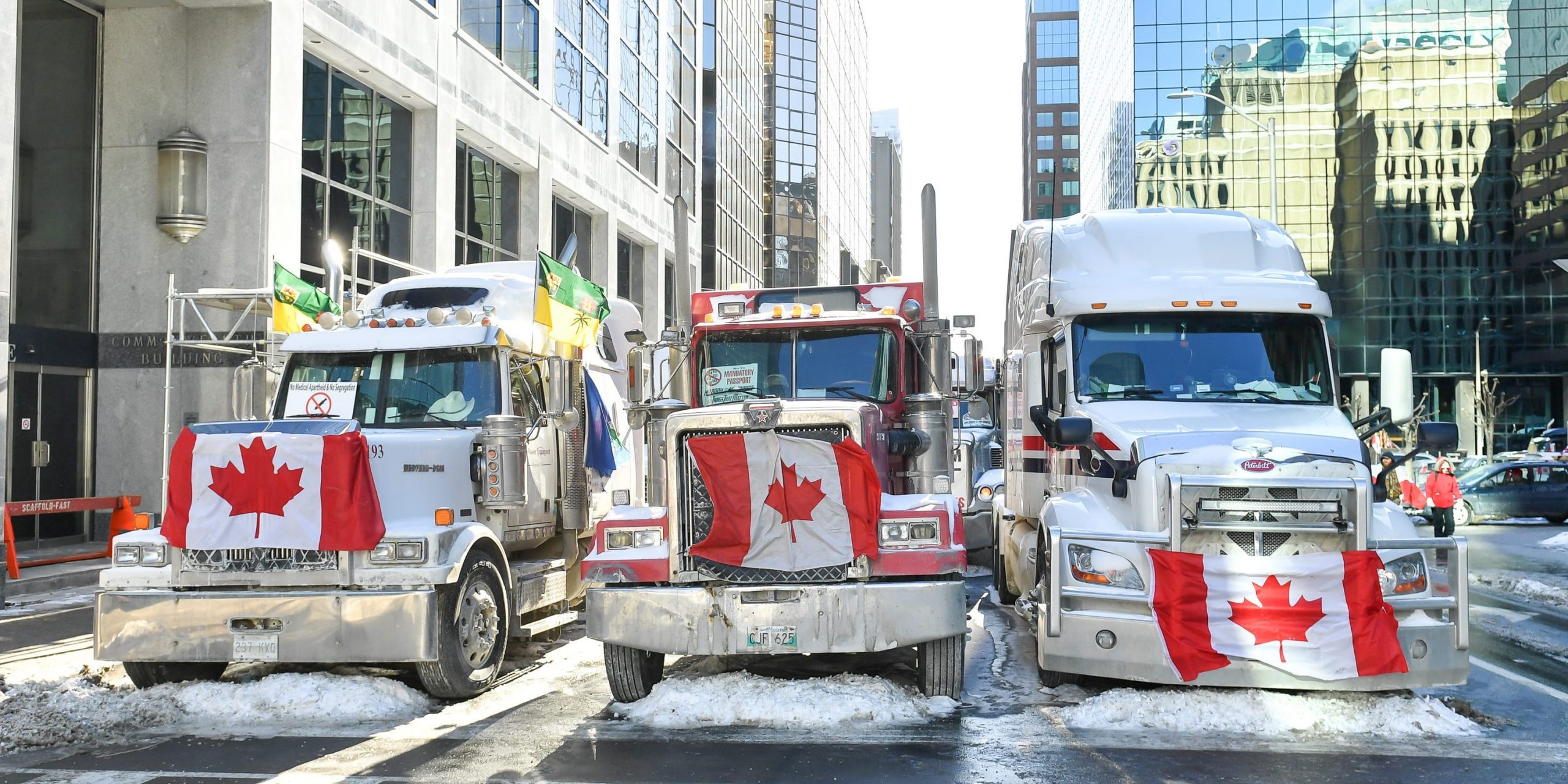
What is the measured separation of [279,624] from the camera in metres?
8.09

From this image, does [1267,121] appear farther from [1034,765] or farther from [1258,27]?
[1034,765]

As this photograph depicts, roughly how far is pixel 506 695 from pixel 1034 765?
13.0 ft

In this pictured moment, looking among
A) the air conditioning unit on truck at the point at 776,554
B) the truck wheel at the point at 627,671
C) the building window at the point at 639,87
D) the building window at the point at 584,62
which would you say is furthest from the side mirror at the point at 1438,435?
the building window at the point at 639,87

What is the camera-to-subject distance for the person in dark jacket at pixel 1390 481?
910 centimetres

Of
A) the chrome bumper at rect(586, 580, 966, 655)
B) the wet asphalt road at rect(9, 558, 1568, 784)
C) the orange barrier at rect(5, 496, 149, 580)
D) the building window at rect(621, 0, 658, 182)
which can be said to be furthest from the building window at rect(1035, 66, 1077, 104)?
the chrome bumper at rect(586, 580, 966, 655)

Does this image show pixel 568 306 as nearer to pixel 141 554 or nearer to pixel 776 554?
pixel 141 554

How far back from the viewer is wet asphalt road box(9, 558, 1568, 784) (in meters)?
6.50

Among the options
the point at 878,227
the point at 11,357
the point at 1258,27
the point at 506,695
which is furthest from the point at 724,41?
the point at 878,227

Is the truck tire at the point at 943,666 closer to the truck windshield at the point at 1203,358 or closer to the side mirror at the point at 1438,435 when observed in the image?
the truck windshield at the point at 1203,358

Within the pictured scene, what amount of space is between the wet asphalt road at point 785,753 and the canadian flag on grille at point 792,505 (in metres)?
1.09

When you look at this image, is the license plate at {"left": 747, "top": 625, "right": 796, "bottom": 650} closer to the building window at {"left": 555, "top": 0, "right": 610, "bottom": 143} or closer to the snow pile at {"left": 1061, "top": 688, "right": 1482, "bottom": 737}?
the snow pile at {"left": 1061, "top": 688, "right": 1482, "bottom": 737}

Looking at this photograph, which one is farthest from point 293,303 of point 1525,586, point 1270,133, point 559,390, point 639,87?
point 639,87

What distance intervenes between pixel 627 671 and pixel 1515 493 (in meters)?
26.0

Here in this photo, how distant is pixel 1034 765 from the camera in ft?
21.8
